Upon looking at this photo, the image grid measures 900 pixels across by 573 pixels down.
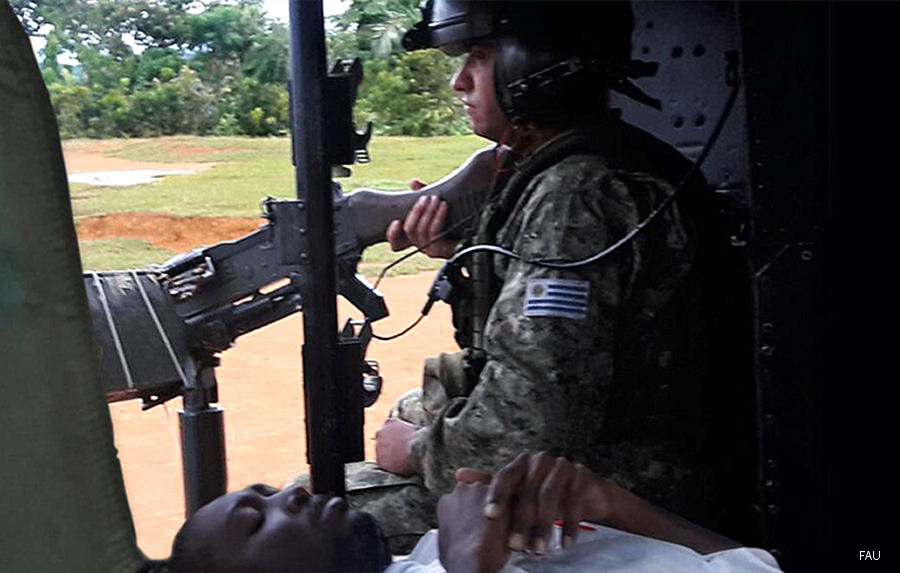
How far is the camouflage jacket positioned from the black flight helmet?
0.31 feet

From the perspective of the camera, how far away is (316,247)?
5.90 ft

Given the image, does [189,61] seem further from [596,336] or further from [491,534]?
[491,534]

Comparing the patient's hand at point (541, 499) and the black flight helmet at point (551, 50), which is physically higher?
the black flight helmet at point (551, 50)

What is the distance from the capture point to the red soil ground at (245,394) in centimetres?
621

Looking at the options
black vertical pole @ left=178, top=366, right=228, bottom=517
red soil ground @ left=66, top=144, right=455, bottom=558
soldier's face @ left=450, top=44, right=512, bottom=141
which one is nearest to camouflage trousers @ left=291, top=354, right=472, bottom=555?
black vertical pole @ left=178, top=366, right=228, bottom=517

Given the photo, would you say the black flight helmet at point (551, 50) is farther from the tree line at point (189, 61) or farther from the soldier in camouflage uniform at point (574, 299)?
the tree line at point (189, 61)

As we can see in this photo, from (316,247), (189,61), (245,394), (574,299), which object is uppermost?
(189,61)

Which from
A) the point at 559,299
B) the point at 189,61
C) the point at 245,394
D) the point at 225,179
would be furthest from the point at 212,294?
the point at 225,179

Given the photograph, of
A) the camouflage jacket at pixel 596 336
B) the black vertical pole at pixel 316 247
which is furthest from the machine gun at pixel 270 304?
the camouflage jacket at pixel 596 336

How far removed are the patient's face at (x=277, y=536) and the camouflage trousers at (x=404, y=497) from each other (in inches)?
26.4

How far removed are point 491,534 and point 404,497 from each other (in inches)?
35.8

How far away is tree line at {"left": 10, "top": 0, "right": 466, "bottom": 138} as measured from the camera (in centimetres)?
254

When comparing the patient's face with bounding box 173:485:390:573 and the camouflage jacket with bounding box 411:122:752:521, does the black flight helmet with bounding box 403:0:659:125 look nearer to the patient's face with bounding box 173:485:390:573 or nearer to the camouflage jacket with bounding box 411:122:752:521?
the camouflage jacket with bounding box 411:122:752:521

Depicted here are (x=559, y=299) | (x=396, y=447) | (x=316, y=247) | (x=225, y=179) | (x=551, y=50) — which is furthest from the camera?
(x=225, y=179)
